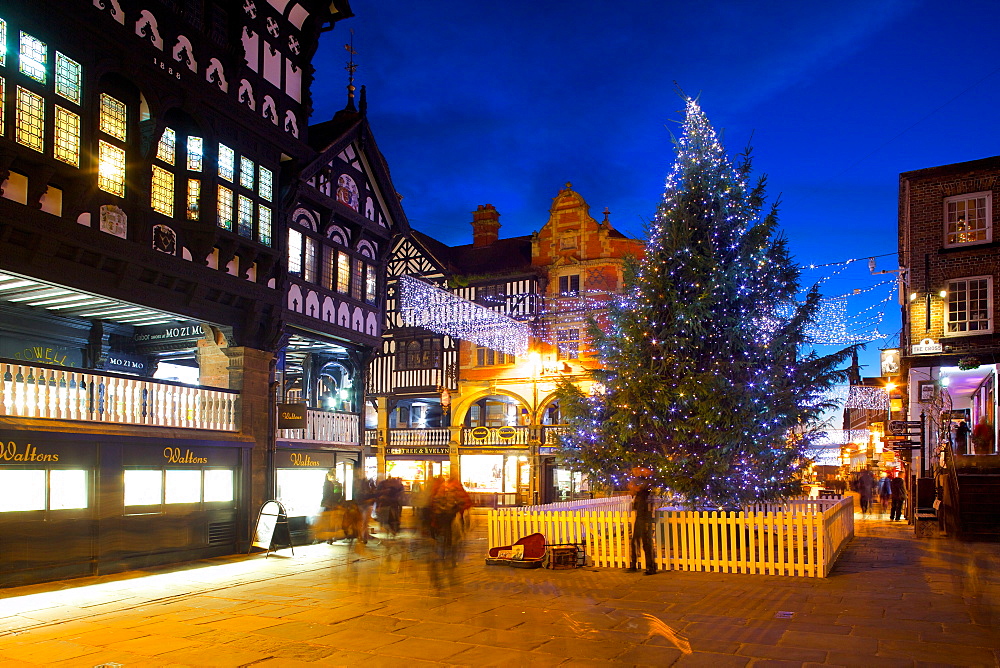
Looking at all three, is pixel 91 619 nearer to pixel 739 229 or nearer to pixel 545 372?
pixel 739 229

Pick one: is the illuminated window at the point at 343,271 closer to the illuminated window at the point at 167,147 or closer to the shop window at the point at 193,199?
the shop window at the point at 193,199

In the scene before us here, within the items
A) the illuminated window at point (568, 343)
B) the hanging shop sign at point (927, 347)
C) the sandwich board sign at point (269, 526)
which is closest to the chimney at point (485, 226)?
the illuminated window at point (568, 343)

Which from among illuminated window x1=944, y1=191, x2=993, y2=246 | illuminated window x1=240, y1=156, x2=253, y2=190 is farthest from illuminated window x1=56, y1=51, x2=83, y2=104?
illuminated window x1=944, y1=191, x2=993, y2=246

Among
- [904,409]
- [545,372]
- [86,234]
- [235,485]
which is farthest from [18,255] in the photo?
[904,409]

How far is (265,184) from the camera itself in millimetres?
18578

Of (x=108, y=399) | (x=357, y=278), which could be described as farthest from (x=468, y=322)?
(x=108, y=399)

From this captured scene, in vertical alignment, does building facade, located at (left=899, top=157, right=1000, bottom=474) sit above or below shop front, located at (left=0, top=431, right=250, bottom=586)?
above

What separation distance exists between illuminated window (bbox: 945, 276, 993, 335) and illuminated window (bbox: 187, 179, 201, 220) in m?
24.5

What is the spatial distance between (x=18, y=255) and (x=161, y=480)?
514 centimetres

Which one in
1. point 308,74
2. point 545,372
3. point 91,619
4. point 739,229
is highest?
point 308,74

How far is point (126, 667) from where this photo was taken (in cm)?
780

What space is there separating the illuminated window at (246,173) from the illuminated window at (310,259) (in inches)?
109

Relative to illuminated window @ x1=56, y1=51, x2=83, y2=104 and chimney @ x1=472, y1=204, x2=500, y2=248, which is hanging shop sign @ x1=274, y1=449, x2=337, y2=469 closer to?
illuminated window @ x1=56, y1=51, x2=83, y2=104

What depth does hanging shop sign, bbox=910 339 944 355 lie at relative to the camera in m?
27.7
